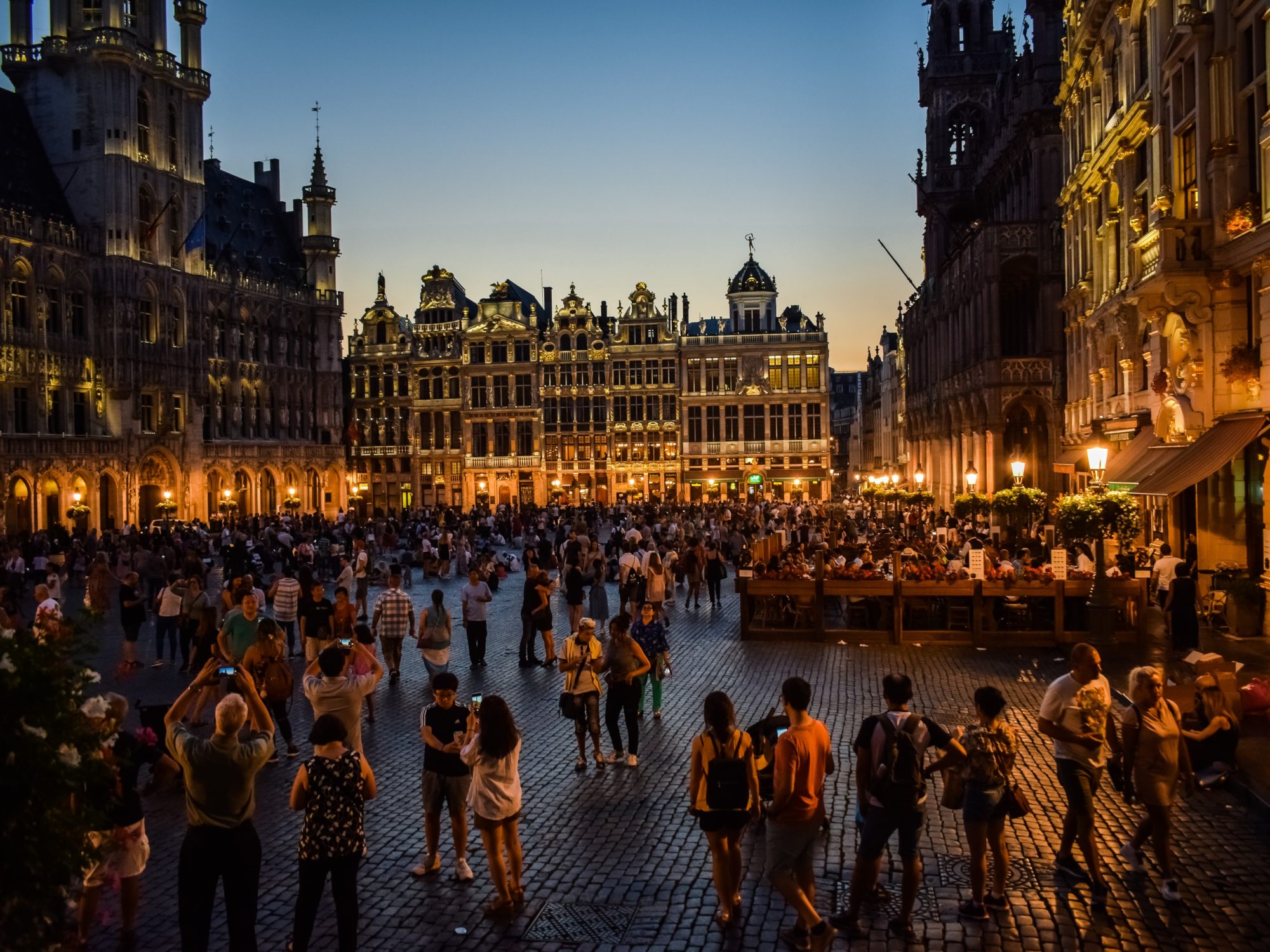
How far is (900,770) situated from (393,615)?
9.48 metres

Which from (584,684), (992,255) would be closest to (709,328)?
(992,255)

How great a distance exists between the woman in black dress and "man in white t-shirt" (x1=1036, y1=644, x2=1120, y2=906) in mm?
9295

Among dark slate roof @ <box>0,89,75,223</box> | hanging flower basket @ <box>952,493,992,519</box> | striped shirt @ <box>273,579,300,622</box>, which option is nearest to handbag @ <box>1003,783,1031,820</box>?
striped shirt @ <box>273,579,300,622</box>

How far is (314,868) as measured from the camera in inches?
243

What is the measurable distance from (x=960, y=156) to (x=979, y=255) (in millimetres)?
17607

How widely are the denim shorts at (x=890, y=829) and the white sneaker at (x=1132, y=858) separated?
6.83 feet

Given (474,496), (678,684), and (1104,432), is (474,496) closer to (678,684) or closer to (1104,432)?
(1104,432)

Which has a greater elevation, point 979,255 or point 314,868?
point 979,255

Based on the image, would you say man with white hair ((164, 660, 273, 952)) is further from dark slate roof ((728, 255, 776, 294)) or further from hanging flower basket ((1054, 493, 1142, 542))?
dark slate roof ((728, 255, 776, 294))

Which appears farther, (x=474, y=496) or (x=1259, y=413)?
(x=474, y=496)

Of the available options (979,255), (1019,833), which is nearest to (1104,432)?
(979,255)

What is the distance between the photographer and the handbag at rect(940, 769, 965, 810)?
7.04 metres

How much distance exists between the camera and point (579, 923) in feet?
23.5

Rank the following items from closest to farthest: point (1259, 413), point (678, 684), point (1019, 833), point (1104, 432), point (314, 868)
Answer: point (314, 868), point (1019, 833), point (678, 684), point (1259, 413), point (1104, 432)
